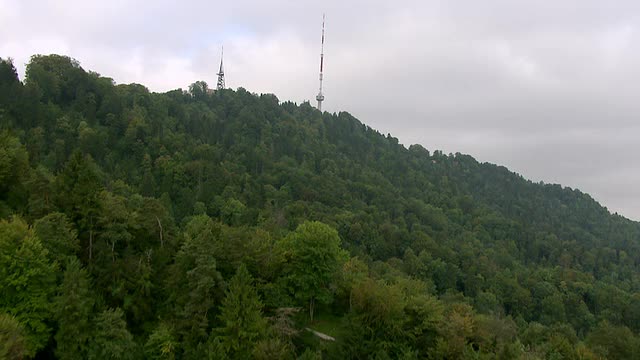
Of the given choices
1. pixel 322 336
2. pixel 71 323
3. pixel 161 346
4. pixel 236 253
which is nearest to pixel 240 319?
pixel 161 346

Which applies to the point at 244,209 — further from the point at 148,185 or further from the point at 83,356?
the point at 83,356

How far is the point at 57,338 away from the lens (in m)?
32.6

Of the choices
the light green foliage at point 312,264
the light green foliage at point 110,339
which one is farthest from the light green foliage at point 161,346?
the light green foliage at point 312,264

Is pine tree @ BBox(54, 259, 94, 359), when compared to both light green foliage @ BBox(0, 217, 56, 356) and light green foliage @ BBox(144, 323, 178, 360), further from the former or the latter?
light green foliage @ BBox(144, 323, 178, 360)

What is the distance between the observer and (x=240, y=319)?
116 feet

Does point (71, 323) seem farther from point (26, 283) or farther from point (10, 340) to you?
point (10, 340)

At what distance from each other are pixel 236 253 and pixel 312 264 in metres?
6.29

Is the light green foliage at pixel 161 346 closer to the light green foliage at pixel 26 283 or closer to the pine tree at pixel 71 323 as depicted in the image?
the pine tree at pixel 71 323

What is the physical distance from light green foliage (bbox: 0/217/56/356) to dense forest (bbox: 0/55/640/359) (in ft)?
0.32

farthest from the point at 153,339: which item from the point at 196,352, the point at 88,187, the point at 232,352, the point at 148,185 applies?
the point at 148,185

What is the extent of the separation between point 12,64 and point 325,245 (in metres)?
70.9

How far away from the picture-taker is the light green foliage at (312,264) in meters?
41.6

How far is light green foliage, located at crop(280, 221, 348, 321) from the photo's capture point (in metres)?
41.6

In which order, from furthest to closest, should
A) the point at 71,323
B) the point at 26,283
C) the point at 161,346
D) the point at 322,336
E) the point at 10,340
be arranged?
the point at 322,336, the point at 161,346, the point at 26,283, the point at 71,323, the point at 10,340
